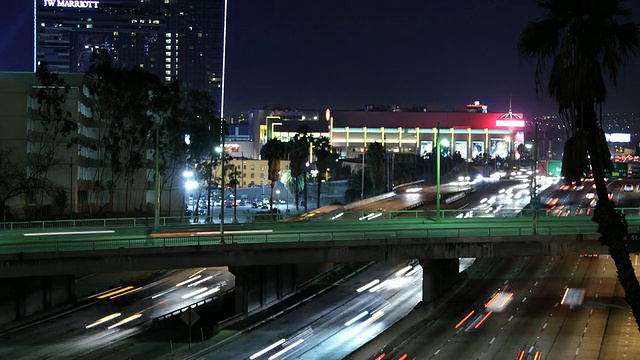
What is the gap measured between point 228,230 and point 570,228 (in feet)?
81.6

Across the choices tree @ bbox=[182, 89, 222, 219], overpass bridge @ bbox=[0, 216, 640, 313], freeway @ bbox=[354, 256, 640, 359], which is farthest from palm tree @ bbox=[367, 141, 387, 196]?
overpass bridge @ bbox=[0, 216, 640, 313]

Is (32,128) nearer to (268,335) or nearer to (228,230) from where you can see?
(228,230)

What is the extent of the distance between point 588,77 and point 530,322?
34939 millimetres

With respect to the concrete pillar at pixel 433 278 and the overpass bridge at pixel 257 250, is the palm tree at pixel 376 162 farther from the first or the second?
the concrete pillar at pixel 433 278

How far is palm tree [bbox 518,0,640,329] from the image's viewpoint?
19.3m

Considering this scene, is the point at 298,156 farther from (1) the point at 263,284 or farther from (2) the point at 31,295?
(2) the point at 31,295

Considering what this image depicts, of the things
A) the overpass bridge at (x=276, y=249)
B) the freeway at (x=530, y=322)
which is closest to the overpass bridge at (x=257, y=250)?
the overpass bridge at (x=276, y=249)

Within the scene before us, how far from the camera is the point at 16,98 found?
280 feet

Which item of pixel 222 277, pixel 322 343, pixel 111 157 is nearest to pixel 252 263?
pixel 322 343

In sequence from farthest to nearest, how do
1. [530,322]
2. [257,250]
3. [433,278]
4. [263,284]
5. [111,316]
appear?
[263,284], [111,316], [433,278], [257,250], [530,322]

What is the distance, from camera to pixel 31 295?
55.9 metres

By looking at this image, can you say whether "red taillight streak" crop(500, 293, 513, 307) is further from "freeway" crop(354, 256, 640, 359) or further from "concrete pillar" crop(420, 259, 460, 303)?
"concrete pillar" crop(420, 259, 460, 303)

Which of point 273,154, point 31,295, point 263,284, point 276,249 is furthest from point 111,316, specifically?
point 273,154

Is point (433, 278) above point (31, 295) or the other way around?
above
